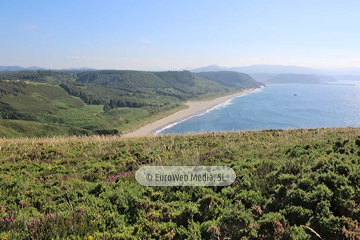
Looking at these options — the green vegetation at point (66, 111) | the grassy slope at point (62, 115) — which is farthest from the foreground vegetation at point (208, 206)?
the grassy slope at point (62, 115)

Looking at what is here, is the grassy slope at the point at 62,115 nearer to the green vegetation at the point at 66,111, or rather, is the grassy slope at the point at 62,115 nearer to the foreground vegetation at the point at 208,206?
the green vegetation at the point at 66,111

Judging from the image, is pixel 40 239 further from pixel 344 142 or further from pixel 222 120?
pixel 222 120

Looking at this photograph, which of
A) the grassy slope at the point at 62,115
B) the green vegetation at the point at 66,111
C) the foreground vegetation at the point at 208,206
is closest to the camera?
the foreground vegetation at the point at 208,206

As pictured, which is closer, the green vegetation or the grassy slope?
Answer: the grassy slope

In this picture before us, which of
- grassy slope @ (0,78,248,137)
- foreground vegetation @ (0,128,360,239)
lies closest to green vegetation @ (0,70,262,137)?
grassy slope @ (0,78,248,137)

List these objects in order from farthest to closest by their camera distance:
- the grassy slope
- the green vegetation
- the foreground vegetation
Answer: the green vegetation
the grassy slope
the foreground vegetation

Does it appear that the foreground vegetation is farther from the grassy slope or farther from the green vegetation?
the grassy slope

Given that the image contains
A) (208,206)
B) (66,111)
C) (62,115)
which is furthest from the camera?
(66,111)

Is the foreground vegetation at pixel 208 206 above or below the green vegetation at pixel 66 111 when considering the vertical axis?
above

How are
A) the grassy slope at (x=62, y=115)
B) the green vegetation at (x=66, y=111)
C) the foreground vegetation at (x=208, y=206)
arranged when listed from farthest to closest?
the green vegetation at (x=66, y=111) → the grassy slope at (x=62, y=115) → the foreground vegetation at (x=208, y=206)

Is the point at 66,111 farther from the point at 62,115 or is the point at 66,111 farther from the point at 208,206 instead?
the point at 208,206

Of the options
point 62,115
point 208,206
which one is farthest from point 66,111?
point 208,206

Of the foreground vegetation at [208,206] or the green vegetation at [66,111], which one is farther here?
the green vegetation at [66,111]
